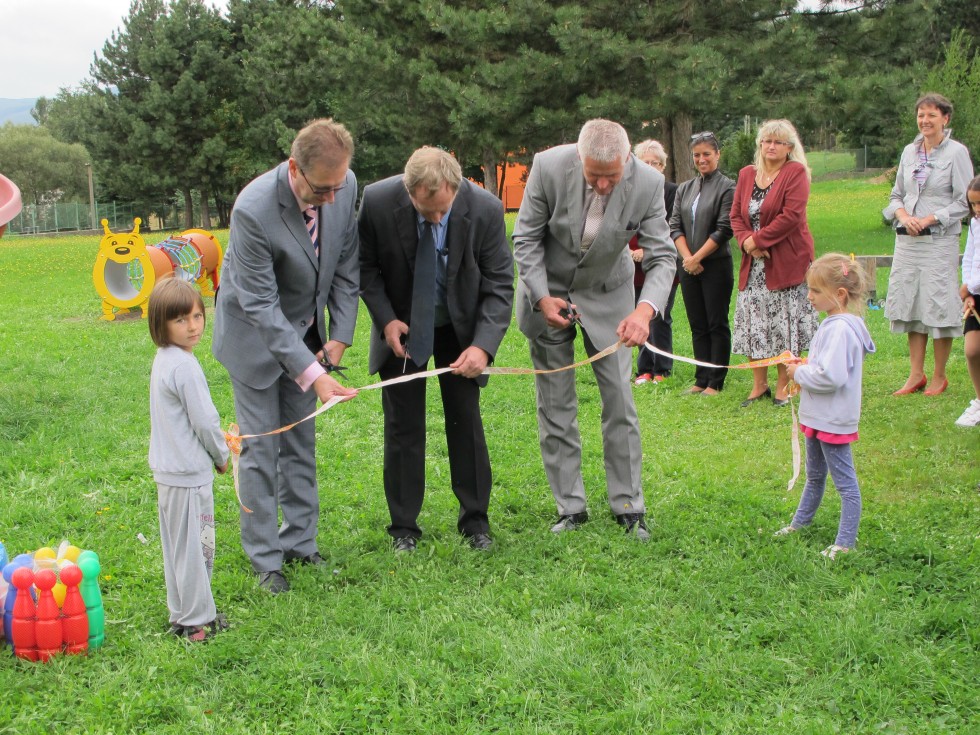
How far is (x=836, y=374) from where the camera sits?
454 cm

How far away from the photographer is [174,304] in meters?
3.90

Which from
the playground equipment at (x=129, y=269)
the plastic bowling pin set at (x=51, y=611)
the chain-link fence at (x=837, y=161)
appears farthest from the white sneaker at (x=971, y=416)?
the chain-link fence at (x=837, y=161)

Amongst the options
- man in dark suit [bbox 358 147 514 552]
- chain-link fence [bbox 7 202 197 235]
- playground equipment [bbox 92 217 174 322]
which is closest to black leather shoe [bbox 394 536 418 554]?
man in dark suit [bbox 358 147 514 552]

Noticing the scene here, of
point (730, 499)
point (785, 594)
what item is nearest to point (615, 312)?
point (730, 499)

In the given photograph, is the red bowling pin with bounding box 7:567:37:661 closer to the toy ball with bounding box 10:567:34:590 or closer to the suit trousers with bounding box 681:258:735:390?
the toy ball with bounding box 10:567:34:590

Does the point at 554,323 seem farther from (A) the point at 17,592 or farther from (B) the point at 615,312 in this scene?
(A) the point at 17,592

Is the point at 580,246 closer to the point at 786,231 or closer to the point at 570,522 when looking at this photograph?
the point at 570,522

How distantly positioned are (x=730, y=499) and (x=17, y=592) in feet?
12.2

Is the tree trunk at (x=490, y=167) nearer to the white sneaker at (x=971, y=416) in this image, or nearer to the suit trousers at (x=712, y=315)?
the suit trousers at (x=712, y=315)

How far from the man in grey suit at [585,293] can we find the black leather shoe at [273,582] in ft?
5.01

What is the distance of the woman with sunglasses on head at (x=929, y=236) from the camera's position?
739cm

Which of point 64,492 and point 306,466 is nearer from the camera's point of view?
point 306,466

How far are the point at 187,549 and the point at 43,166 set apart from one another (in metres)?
60.0

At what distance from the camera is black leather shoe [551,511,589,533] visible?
5.24 meters
